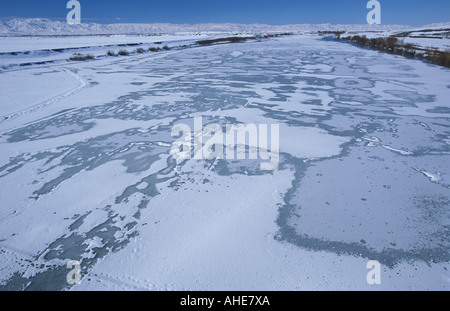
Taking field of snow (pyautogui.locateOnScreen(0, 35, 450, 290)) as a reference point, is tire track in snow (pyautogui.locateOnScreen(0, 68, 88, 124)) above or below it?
above

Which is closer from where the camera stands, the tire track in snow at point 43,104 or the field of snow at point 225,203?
the field of snow at point 225,203

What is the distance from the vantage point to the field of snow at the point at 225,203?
172 cm

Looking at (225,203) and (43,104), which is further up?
(43,104)

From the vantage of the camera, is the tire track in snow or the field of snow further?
the tire track in snow

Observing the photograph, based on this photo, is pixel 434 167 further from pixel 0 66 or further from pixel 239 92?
pixel 0 66

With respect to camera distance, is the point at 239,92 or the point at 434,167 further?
the point at 239,92

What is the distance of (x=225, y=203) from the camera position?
7.85 feet

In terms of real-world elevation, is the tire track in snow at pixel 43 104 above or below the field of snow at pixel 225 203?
above

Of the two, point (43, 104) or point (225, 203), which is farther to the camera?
point (43, 104)

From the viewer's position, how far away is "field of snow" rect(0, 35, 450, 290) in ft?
5.65

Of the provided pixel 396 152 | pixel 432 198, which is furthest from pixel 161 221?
pixel 396 152

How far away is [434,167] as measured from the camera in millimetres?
2936
